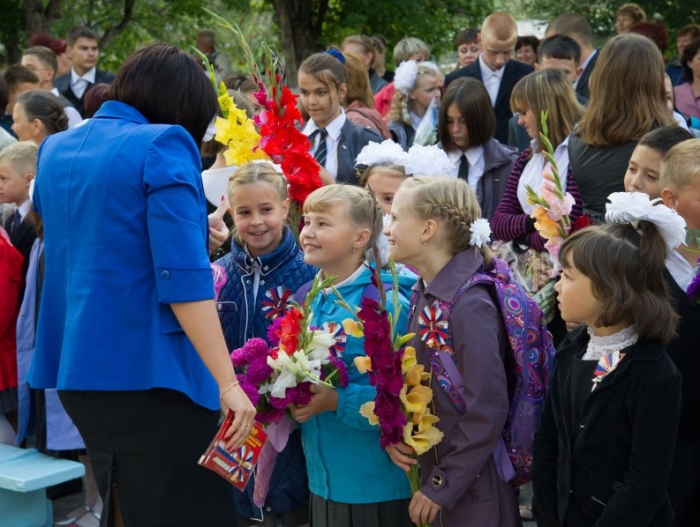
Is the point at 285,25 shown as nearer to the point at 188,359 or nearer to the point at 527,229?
the point at 527,229

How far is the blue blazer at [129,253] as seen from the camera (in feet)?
9.72

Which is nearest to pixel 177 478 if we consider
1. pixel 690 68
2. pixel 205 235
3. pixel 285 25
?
pixel 205 235

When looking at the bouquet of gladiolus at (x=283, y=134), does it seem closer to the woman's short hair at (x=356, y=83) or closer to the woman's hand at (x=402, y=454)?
the woman's hand at (x=402, y=454)

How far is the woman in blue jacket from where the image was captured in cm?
298

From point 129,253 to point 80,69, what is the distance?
735cm

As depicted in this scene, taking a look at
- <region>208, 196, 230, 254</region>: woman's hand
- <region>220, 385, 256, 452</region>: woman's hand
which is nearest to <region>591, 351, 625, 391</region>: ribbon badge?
<region>220, 385, 256, 452</region>: woman's hand

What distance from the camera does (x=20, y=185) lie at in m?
Answer: 5.57

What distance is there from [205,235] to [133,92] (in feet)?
1.74

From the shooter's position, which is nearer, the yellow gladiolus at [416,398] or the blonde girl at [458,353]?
the yellow gladiolus at [416,398]

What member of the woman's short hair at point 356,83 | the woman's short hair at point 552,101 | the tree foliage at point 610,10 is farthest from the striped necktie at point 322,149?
the tree foliage at point 610,10

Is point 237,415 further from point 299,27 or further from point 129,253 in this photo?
point 299,27

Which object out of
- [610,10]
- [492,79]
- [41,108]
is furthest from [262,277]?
[610,10]

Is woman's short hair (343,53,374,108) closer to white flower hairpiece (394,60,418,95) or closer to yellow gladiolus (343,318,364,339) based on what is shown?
white flower hairpiece (394,60,418,95)

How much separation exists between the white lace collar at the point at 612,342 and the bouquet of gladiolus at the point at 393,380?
21.3 inches
